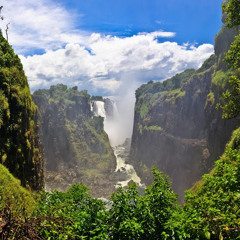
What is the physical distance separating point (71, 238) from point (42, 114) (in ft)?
379

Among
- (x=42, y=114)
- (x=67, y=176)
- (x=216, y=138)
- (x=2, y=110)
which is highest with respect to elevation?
(x=42, y=114)

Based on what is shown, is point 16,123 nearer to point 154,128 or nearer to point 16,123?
point 16,123

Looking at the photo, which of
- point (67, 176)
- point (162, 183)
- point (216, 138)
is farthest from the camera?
point (67, 176)

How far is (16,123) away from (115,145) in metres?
158

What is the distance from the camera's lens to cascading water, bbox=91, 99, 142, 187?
363 ft

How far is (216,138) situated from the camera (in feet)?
203

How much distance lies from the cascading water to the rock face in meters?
5.45

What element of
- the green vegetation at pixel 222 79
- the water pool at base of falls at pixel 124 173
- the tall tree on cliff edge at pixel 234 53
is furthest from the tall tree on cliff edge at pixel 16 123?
the water pool at base of falls at pixel 124 173

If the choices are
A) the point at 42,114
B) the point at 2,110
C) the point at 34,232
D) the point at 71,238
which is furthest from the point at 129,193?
the point at 42,114

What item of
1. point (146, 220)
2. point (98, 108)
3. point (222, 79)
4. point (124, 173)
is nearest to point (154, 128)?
point (124, 173)

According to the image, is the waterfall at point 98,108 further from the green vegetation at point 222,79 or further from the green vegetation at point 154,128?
the green vegetation at point 222,79

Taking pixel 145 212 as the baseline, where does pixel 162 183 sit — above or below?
above

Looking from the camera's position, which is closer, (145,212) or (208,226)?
(208,226)

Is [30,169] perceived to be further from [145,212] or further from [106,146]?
[106,146]
